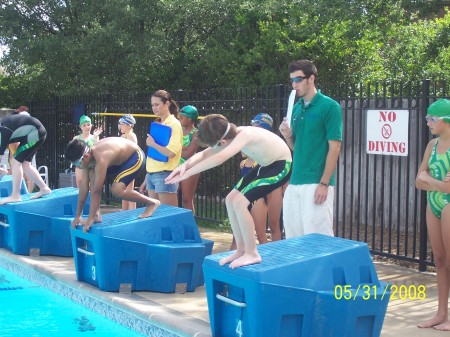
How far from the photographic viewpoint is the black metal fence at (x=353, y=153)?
327 inches

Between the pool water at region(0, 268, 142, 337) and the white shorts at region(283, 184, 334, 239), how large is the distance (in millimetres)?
1859

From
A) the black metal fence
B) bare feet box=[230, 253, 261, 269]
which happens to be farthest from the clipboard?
bare feet box=[230, 253, 261, 269]

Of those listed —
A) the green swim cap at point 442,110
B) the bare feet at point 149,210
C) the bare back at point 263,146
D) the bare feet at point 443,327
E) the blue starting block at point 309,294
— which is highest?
the green swim cap at point 442,110

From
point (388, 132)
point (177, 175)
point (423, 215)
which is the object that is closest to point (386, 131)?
point (388, 132)

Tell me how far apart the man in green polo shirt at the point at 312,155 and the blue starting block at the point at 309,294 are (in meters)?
0.64

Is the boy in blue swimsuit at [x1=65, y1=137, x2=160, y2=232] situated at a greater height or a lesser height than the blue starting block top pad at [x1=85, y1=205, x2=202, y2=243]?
greater

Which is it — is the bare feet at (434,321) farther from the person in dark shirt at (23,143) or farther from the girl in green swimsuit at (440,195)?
the person in dark shirt at (23,143)

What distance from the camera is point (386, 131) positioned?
27.0 feet

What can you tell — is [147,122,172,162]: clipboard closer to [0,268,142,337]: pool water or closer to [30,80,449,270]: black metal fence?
[0,268,142,337]: pool water

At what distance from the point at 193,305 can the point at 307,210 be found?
5.25 ft

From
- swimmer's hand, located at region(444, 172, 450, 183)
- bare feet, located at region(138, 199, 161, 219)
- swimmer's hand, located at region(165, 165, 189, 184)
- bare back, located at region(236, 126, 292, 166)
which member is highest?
bare back, located at region(236, 126, 292, 166)

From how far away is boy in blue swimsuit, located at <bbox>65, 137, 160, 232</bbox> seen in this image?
7.33 meters

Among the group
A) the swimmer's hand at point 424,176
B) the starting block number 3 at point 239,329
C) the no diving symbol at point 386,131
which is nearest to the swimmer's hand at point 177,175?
the starting block number 3 at point 239,329

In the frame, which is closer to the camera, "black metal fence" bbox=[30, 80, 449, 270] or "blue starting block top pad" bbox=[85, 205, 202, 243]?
"blue starting block top pad" bbox=[85, 205, 202, 243]
